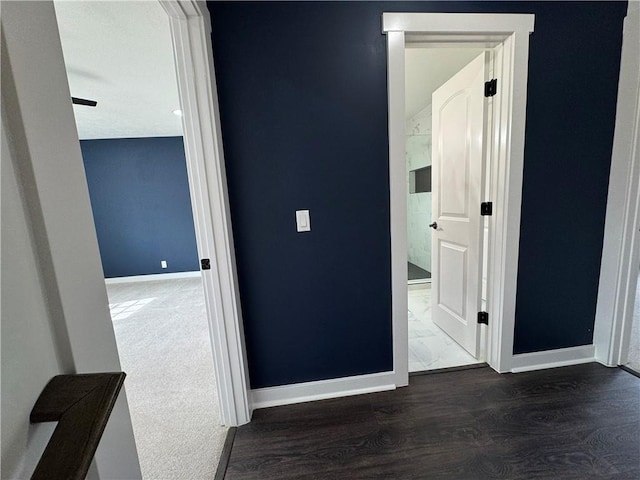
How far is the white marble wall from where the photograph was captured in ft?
13.4

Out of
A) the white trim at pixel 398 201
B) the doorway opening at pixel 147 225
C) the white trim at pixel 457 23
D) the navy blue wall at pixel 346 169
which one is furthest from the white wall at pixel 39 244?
the white trim at pixel 457 23

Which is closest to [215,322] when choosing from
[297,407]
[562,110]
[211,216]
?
[211,216]

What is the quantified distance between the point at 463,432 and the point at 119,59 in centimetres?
351

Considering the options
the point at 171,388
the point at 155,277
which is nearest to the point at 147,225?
the point at 155,277

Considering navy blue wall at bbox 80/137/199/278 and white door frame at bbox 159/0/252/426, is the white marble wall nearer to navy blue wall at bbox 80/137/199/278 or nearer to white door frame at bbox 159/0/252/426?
white door frame at bbox 159/0/252/426

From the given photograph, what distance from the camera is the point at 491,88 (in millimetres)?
1668

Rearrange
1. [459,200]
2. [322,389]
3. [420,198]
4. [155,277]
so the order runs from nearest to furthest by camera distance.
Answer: [322,389], [459,200], [420,198], [155,277]

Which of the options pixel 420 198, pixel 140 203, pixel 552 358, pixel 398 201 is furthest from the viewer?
pixel 140 203

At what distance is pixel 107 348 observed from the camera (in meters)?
0.56

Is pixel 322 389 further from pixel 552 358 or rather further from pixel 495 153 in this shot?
pixel 495 153

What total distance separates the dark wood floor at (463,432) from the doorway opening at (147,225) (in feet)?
1.15

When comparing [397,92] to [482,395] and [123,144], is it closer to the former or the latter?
[482,395]

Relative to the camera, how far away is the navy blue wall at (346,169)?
1429mm

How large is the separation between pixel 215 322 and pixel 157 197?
4.15 metres
